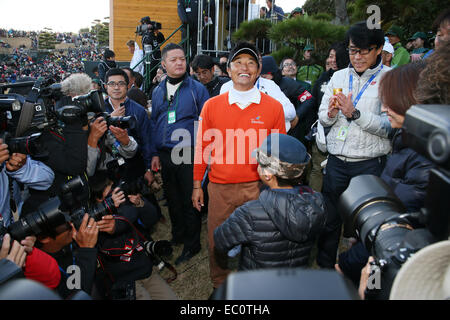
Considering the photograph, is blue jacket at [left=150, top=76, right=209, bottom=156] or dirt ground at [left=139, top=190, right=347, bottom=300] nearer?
dirt ground at [left=139, top=190, right=347, bottom=300]

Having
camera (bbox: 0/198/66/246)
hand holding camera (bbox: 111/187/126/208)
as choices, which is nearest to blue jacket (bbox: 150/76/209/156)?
hand holding camera (bbox: 111/187/126/208)

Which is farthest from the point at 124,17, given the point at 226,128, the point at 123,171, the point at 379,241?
the point at 379,241

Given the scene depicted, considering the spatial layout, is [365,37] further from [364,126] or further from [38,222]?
[38,222]

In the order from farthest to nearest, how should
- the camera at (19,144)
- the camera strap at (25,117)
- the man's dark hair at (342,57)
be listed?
1. the man's dark hair at (342,57)
2. the camera strap at (25,117)
3. the camera at (19,144)

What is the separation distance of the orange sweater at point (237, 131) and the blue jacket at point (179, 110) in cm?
70

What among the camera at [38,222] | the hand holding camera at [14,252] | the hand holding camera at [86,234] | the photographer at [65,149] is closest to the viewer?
the hand holding camera at [14,252]

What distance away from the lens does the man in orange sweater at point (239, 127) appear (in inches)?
95.7

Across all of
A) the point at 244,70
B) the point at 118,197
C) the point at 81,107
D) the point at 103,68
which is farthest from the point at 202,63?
the point at 103,68

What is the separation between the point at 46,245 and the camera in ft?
6.21

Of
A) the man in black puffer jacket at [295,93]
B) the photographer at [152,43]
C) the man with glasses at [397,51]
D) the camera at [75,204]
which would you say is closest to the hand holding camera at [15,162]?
the camera at [75,204]

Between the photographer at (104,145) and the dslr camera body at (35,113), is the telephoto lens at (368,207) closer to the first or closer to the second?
the dslr camera body at (35,113)

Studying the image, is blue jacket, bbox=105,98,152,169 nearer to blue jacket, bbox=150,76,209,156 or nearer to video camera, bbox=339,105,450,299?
blue jacket, bbox=150,76,209,156

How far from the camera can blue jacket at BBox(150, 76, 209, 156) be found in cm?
319
